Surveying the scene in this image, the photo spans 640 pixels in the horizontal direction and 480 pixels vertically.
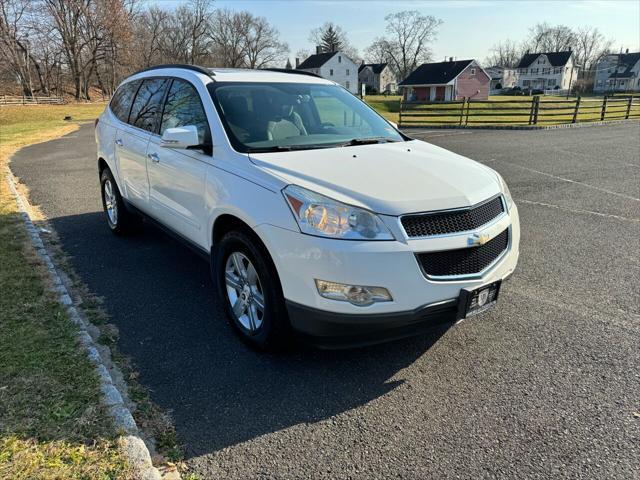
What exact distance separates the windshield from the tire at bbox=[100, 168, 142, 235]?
2.48 metres

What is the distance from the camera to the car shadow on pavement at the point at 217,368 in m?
2.76

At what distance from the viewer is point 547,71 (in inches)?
3733

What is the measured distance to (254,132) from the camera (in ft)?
12.1

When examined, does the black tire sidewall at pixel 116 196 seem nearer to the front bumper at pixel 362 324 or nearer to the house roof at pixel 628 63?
the front bumper at pixel 362 324

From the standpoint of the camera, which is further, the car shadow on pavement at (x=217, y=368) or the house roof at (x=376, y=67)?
the house roof at (x=376, y=67)

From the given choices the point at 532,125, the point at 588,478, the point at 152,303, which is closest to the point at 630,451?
the point at 588,478

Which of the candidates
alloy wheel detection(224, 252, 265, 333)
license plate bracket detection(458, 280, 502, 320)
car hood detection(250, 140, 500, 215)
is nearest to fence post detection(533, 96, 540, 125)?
car hood detection(250, 140, 500, 215)

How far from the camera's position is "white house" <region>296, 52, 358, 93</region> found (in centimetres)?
8238

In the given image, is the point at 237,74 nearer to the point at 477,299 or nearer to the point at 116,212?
the point at 116,212

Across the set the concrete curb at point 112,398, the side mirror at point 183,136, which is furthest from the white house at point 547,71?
the concrete curb at point 112,398

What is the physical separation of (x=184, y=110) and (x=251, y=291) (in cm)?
184

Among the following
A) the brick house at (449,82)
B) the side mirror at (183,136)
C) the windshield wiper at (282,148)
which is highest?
the brick house at (449,82)

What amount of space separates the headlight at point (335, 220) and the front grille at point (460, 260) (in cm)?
28

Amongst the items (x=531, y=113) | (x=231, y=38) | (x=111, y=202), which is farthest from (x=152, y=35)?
(x=111, y=202)
